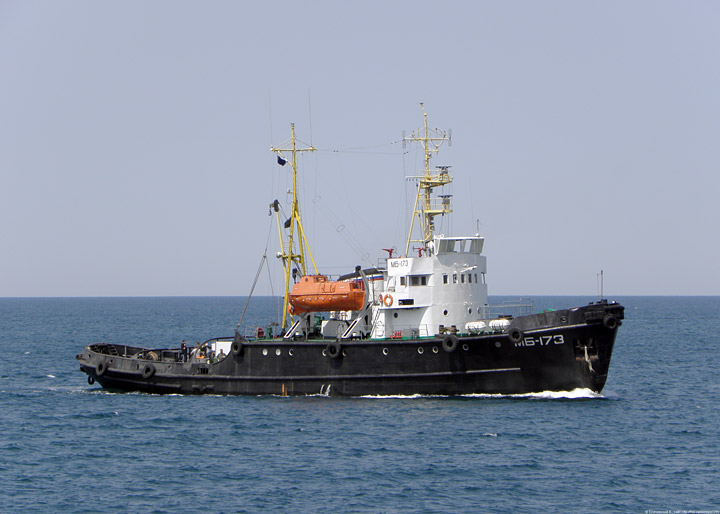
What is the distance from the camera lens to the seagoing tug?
33344mm

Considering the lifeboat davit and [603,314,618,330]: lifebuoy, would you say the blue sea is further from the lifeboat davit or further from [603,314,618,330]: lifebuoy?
the lifeboat davit

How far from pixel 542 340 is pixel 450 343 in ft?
11.1

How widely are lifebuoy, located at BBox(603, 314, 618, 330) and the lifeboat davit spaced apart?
31.7 feet

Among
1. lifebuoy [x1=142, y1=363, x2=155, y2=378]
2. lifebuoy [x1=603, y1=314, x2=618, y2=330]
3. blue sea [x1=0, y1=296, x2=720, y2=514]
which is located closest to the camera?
blue sea [x1=0, y1=296, x2=720, y2=514]

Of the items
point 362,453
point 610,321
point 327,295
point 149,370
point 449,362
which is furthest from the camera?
point 149,370

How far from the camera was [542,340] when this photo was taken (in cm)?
3312

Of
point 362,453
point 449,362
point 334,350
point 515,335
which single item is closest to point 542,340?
point 515,335

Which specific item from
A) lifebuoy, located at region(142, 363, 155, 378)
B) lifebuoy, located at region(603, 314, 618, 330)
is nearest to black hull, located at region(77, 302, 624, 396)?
lifebuoy, located at region(603, 314, 618, 330)

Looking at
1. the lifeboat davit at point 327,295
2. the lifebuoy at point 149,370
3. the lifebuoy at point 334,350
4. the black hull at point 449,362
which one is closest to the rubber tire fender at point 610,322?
the black hull at point 449,362

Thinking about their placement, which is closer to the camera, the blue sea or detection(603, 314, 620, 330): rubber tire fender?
the blue sea

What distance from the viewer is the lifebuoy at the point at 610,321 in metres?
32.7

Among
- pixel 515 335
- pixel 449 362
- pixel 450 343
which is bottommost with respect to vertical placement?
pixel 449 362

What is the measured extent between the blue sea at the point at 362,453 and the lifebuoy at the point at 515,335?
2.43 metres

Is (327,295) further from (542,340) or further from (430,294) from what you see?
(542,340)
